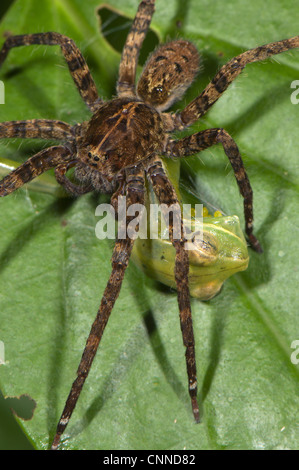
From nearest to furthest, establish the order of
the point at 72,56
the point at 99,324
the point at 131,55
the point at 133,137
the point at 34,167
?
the point at 99,324 → the point at 34,167 → the point at 133,137 → the point at 72,56 → the point at 131,55

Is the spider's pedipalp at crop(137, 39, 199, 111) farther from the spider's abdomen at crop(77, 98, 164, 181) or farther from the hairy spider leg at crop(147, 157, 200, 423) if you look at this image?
the hairy spider leg at crop(147, 157, 200, 423)

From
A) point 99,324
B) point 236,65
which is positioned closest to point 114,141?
point 236,65

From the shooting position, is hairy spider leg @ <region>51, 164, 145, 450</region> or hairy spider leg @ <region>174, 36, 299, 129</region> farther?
hairy spider leg @ <region>174, 36, 299, 129</region>

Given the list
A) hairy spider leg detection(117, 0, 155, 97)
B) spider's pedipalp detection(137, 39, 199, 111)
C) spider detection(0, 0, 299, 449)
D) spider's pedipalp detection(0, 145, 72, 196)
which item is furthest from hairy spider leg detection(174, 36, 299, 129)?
spider's pedipalp detection(0, 145, 72, 196)

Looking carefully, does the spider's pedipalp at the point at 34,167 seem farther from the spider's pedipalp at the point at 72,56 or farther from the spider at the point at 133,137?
the spider's pedipalp at the point at 72,56

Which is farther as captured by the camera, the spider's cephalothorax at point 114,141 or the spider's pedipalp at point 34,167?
the spider's cephalothorax at point 114,141

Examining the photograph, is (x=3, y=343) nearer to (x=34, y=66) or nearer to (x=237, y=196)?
(x=237, y=196)

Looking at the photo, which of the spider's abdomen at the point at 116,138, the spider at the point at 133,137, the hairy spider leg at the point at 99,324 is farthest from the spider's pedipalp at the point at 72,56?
the hairy spider leg at the point at 99,324

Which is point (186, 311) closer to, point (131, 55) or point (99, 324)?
point (99, 324)
